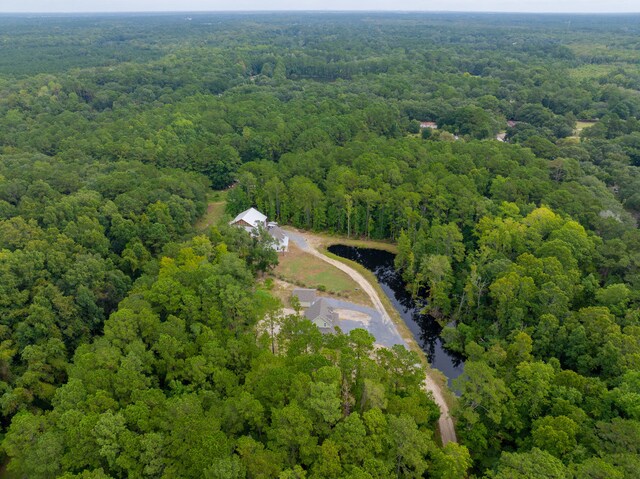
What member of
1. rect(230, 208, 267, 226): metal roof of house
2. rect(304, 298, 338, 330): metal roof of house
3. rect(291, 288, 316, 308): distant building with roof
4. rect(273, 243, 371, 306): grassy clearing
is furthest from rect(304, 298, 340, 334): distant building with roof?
rect(230, 208, 267, 226): metal roof of house

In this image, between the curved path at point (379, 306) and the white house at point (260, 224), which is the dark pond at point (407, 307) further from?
the white house at point (260, 224)

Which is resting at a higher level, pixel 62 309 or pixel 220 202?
pixel 62 309

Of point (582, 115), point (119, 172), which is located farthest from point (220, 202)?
point (582, 115)

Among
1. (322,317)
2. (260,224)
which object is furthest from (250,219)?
(322,317)

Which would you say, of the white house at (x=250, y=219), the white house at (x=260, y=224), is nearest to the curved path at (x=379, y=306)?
the white house at (x=260, y=224)

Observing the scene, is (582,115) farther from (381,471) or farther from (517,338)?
(381,471)
